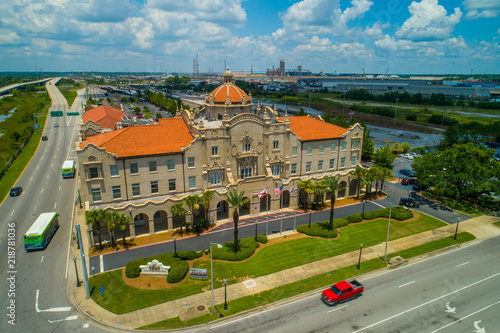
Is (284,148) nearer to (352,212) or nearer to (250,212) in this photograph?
(250,212)

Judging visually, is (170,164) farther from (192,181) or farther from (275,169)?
(275,169)

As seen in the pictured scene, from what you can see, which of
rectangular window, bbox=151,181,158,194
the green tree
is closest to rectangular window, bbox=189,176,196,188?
rectangular window, bbox=151,181,158,194

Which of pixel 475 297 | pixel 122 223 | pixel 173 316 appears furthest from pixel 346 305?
pixel 122 223

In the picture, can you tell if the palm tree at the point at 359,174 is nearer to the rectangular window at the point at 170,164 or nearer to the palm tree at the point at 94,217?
the rectangular window at the point at 170,164

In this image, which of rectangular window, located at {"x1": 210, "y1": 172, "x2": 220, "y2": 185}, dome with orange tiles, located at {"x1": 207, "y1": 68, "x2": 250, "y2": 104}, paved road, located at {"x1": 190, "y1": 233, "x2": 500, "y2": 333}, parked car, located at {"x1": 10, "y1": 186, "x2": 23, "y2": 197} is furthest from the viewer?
parked car, located at {"x1": 10, "y1": 186, "x2": 23, "y2": 197}

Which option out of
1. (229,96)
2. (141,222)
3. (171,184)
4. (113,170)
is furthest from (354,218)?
(113,170)

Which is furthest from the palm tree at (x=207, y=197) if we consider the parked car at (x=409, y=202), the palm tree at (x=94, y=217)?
the parked car at (x=409, y=202)

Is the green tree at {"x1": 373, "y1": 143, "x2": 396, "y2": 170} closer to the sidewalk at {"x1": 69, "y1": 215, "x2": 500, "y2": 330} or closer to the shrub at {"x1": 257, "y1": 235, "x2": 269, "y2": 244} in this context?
the sidewalk at {"x1": 69, "y1": 215, "x2": 500, "y2": 330}

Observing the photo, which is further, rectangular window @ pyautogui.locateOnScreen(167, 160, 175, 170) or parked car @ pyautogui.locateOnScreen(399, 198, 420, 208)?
parked car @ pyautogui.locateOnScreen(399, 198, 420, 208)
